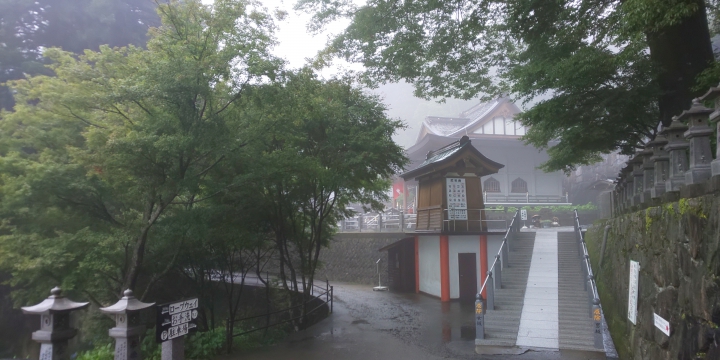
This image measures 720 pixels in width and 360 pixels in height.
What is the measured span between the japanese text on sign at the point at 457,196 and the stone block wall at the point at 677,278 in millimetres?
11117

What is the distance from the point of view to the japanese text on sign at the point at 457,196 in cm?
1942

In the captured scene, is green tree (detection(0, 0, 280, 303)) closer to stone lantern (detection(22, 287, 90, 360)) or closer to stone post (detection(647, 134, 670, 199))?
stone lantern (detection(22, 287, 90, 360))

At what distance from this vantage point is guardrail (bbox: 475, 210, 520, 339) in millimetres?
10156

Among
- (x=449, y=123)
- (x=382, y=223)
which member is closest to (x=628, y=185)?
(x=382, y=223)

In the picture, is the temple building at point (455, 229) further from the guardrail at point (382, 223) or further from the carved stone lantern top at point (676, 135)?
the carved stone lantern top at point (676, 135)

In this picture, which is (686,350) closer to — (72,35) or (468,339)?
(468,339)

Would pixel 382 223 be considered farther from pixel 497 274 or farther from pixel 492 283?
pixel 492 283

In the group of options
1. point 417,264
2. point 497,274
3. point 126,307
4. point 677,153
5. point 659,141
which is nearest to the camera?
point 677,153

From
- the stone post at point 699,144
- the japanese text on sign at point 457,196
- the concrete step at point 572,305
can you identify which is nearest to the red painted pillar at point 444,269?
the japanese text on sign at point 457,196

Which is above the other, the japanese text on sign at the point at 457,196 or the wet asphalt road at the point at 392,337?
the japanese text on sign at the point at 457,196

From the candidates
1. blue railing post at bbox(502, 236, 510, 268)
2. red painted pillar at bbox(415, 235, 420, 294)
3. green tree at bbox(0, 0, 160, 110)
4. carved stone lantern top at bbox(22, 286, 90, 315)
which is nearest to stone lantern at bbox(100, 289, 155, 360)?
carved stone lantern top at bbox(22, 286, 90, 315)

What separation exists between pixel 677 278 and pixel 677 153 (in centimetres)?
134

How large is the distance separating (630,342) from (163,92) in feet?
29.0

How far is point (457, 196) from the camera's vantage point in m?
19.7
